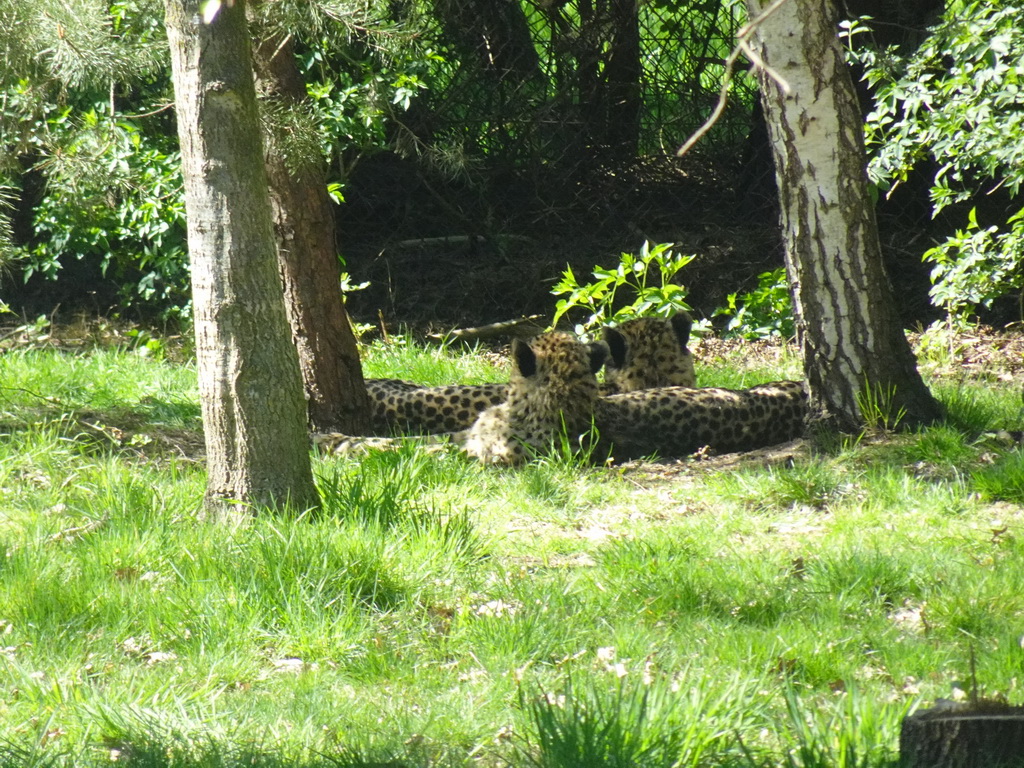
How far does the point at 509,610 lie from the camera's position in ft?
13.3

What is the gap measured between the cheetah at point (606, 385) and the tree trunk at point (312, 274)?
1.00 feet

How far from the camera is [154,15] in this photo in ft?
23.4

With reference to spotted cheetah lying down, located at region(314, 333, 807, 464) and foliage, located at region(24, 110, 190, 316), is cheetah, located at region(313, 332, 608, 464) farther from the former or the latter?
foliage, located at region(24, 110, 190, 316)

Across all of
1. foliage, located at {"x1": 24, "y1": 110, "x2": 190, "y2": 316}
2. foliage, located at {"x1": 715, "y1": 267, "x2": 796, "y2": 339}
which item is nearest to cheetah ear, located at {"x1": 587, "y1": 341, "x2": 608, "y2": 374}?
foliage, located at {"x1": 715, "y1": 267, "x2": 796, "y2": 339}

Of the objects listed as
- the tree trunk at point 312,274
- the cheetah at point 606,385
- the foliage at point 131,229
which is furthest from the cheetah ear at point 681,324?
the foliage at point 131,229

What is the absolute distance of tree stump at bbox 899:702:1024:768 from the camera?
2.62 m

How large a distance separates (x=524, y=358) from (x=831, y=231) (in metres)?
1.76

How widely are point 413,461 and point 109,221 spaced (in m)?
5.76

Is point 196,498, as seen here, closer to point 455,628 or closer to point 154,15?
point 455,628

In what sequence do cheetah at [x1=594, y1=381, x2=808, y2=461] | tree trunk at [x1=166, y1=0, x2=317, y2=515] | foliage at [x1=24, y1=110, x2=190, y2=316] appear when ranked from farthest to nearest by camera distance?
foliage at [x1=24, y1=110, x2=190, y2=316] < cheetah at [x1=594, y1=381, x2=808, y2=461] < tree trunk at [x1=166, y1=0, x2=317, y2=515]

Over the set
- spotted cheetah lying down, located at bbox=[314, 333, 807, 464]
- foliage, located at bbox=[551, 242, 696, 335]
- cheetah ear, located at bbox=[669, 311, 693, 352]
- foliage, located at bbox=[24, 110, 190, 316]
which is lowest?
spotted cheetah lying down, located at bbox=[314, 333, 807, 464]

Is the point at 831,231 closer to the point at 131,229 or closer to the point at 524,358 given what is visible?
the point at 524,358

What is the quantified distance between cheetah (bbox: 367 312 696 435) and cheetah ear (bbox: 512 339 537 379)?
61 cm

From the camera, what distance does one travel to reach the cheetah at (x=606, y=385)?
24.5 feet
